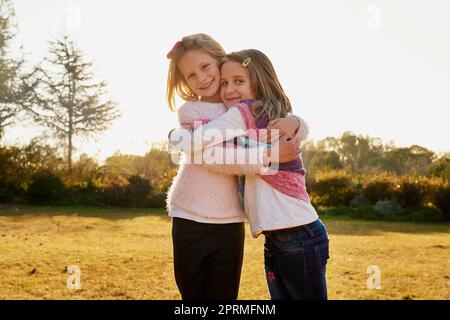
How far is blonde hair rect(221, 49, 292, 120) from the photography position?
2.23 metres

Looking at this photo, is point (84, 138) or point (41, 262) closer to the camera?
point (41, 262)

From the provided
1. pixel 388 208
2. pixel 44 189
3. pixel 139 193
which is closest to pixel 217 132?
pixel 388 208

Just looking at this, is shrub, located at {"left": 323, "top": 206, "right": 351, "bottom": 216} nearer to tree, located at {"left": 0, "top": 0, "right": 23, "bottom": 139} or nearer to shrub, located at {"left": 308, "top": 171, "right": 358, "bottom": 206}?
shrub, located at {"left": 308, "top": 171, "right": 358, "bottom": 206}

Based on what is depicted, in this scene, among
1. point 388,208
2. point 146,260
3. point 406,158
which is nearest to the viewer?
point 146,260

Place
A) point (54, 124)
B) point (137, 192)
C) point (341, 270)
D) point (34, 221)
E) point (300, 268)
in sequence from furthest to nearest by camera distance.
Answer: point (54, 124) → point (137, 192) → point (34, 221) → point (341, 270) → point (300, 268)

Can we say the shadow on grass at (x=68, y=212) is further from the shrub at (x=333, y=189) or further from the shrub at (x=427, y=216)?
the shrub at (x=427, y=216)

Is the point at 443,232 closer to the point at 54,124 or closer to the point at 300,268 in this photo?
the point at 300,268

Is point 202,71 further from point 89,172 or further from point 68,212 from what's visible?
point 89,172

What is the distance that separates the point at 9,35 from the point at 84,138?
20.0 ft

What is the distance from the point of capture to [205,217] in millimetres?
2176

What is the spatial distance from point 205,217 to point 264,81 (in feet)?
2.28

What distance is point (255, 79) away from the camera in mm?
2262

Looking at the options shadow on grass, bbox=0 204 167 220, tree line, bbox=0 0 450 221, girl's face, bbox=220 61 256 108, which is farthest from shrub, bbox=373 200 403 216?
girl's face, bbox=220 61 256 108
